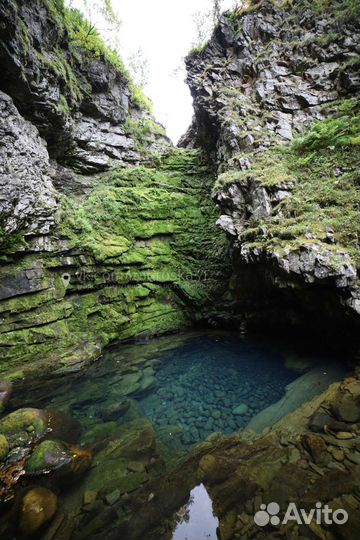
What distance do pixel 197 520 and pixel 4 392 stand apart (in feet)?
18.1

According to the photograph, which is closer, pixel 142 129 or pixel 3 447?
pixel 3 447

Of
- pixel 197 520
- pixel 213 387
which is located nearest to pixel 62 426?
pixel 197 520

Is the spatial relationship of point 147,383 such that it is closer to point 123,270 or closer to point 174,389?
point 174,389

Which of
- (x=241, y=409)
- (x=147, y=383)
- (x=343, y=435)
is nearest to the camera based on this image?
(x=343, y=435)

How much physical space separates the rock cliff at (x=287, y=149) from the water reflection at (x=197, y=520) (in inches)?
197

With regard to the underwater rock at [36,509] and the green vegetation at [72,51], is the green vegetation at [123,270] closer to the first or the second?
the green vegetation at [72,51]

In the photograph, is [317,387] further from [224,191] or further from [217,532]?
[224,191]

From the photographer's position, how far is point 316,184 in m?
8.03

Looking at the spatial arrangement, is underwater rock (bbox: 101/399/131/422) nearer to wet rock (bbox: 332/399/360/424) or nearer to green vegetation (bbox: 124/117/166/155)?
wet rock (bbox: 332/399/360/424)

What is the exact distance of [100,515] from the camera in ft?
11.4

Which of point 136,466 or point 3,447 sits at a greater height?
point 3,447

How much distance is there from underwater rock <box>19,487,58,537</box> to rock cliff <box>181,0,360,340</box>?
253 inches

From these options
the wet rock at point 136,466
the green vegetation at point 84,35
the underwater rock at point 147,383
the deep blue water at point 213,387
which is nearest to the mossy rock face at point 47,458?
the wet rock at point 136,466

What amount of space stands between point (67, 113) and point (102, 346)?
9.03 m
